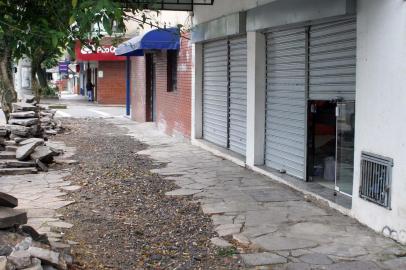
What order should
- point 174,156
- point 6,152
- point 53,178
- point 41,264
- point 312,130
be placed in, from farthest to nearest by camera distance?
point 174,156 < point 6,152 < point 53,178 < point 312,130 < point 41,264

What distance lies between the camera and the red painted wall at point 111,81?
118 ft

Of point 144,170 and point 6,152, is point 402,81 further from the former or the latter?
point 6,152

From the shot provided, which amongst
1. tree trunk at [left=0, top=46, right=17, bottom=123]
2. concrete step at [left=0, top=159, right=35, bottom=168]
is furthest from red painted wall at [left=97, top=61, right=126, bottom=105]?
concrete step at [left=0, top=159, right=35, bottom=168]

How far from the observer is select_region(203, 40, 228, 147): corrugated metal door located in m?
12.7

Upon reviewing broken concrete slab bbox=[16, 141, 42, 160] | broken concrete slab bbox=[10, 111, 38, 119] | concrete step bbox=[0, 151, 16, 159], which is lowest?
concrete step bbox=[0, 151, 16, 159]

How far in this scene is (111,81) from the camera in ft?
119

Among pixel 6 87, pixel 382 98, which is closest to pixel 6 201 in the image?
pixel 382 98

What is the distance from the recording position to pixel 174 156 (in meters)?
12.8

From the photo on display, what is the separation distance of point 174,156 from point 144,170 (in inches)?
73.3

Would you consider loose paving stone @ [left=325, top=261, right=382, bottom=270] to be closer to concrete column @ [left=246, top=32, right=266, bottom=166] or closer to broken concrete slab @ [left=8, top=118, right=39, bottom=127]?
concrete column @ [left=246, top=32, right=266, bottom=166]

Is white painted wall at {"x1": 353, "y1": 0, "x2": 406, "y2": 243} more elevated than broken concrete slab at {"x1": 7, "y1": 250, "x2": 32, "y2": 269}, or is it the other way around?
white painted wall at {"x1": 353, "y1": 0, "x2": 406, "y2": 243}

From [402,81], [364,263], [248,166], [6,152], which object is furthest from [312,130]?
[6,152]

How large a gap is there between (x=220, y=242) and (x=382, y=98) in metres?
2.32

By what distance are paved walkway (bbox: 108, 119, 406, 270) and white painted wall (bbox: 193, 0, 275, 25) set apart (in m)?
2.95
